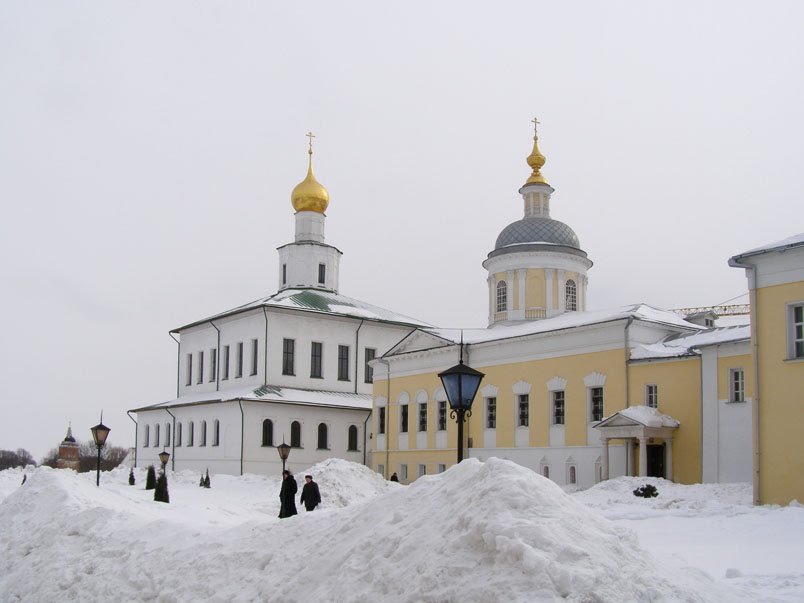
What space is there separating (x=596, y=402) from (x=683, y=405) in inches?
158

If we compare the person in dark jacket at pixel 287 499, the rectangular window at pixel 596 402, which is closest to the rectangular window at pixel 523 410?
the rectangular window at pixel 596 402

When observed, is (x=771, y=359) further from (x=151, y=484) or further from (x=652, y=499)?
(x=151, y=484)

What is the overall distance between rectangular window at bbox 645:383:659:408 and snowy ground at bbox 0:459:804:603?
562 inches

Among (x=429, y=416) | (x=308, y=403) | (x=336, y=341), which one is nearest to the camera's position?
(x=429, y=416)

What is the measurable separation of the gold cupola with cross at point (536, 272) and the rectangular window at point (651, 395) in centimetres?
1154

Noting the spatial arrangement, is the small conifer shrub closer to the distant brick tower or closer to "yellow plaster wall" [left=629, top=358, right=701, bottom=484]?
"yellow plaster wall" [left=629, top=358, right=701, bottom=484]

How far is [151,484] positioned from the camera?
31.7 metres

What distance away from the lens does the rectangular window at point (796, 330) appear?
845 inches

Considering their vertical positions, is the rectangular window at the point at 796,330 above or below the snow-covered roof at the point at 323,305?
below

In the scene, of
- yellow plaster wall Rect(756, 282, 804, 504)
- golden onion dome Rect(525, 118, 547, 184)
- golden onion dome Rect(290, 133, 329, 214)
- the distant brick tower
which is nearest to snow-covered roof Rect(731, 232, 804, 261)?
yellow plaster wall Rect(756, 282, 804, 504)

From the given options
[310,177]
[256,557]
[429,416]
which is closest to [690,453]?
[429,416]

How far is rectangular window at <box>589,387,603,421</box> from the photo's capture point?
32344 millimetres

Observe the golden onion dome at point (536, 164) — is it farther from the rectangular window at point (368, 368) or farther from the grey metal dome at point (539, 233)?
the rectangular window at point (368, 368)

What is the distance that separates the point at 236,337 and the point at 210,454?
7.10 meters
